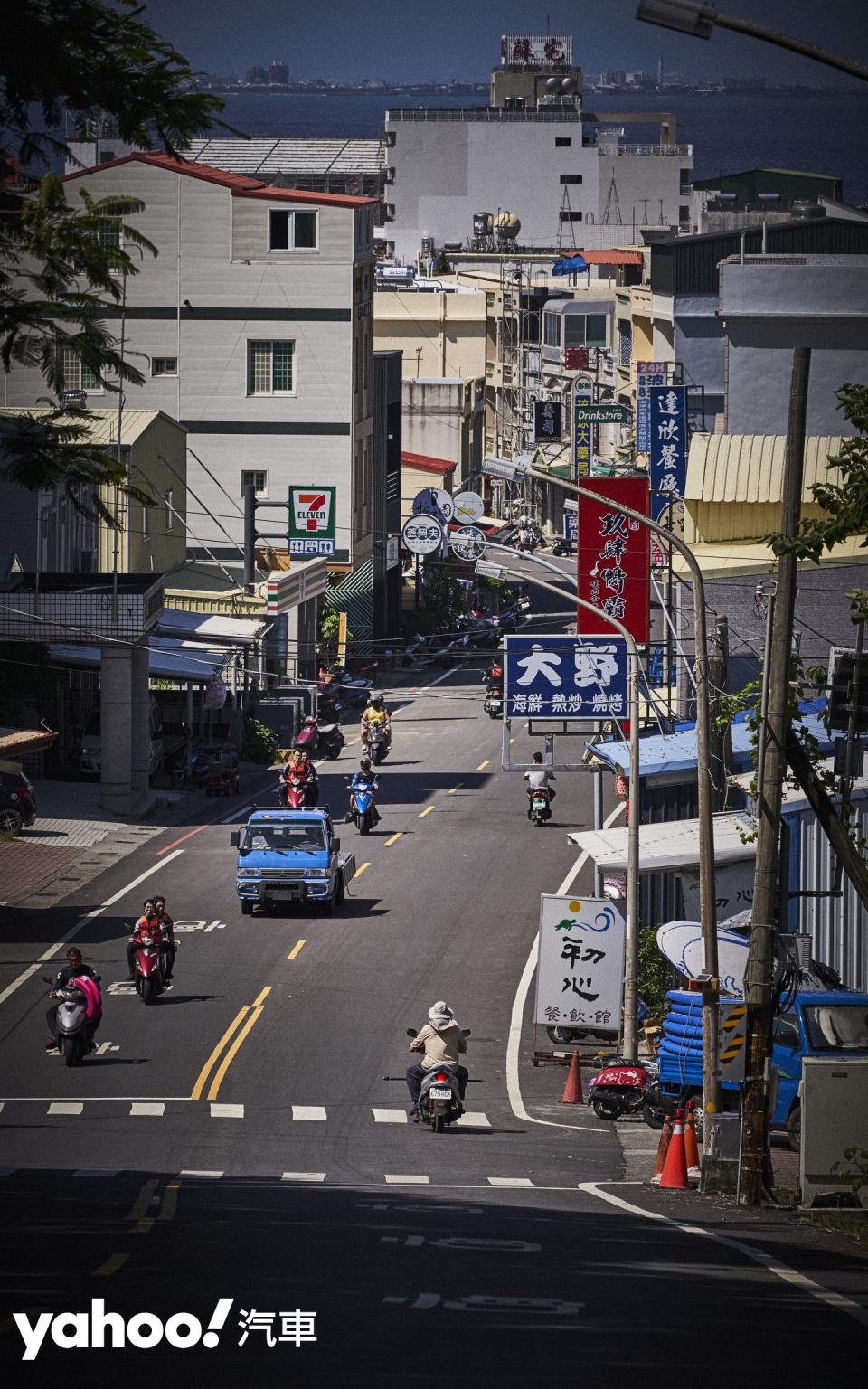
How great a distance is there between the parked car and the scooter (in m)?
6.68

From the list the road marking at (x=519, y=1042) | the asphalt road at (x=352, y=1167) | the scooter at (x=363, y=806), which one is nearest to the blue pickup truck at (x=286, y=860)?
the asphalt road at (x=352, y=1167)

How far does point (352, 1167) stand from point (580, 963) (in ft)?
22.8

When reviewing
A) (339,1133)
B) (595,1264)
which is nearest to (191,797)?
(339,1133)

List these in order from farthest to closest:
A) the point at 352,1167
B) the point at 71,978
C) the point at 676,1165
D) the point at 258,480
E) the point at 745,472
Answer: the point at 258,480
the point at 745,472
the point at 71,978
the point at 352,1167
the point at 676,1165

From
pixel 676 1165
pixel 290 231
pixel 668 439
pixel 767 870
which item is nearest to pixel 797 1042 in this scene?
pixel 676 1165

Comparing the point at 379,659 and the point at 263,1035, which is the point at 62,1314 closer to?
the point at 263,1035

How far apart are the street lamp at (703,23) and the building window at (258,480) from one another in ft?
182

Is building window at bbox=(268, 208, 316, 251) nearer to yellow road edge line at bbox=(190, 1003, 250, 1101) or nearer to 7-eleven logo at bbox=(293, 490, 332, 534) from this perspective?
7-eleven logo at bbox=(293, 490, 332, 534)

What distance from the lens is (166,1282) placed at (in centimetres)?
1223

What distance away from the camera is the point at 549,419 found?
9294cm

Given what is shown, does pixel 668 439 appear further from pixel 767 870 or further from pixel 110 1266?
pixel 110 1266

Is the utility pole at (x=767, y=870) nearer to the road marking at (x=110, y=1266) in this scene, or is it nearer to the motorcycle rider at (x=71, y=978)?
the road marking at (x=110, y=1266)

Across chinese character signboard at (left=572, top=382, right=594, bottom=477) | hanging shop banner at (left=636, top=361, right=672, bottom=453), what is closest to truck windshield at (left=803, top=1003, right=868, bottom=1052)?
hanging shop banner at (left=636, top=361, right=672, bottom=453)

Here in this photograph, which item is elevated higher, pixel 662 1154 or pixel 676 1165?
pixel 676 1165
